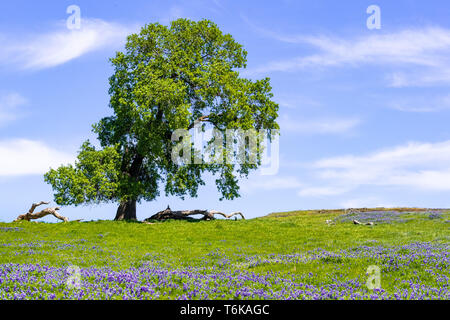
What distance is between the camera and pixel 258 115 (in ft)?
136

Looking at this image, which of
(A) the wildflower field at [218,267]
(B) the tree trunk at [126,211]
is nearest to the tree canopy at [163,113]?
(B) the tree trunk at [126,211]

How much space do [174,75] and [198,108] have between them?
4.25 meters

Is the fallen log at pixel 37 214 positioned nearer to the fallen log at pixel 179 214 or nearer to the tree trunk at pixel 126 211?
the tree trunk at pixel 126 211

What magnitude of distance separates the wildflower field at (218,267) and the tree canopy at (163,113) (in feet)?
30.7

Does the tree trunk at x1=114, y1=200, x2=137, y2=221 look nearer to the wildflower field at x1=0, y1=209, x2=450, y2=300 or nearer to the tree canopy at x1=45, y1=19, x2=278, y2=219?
the tree canopy at x1=45, y1=19, x2=278, y2=219

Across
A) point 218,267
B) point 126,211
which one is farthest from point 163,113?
point 218,267

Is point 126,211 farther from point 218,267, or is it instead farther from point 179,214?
point 218,267

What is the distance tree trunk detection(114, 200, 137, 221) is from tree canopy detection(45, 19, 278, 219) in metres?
0.10

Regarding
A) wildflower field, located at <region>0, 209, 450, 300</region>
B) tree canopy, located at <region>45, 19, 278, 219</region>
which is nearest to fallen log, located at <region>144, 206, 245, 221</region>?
tree canopy, located at <region>45, 19, 278, 219</region>

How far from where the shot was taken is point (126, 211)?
40.6 m

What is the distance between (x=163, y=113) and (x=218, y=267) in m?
25.3

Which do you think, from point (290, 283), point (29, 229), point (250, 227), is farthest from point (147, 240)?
point (290, 283)

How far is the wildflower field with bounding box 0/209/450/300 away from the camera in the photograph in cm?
1086
